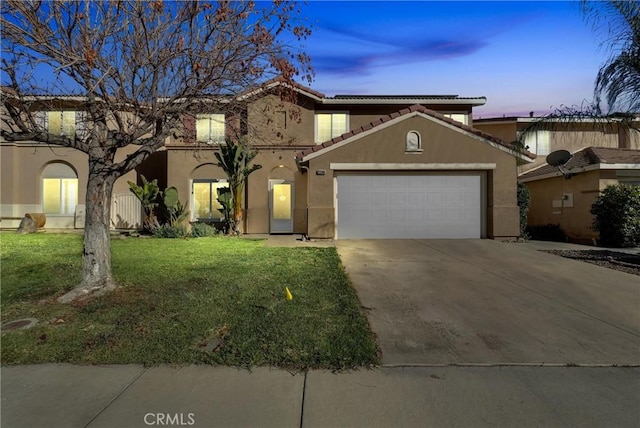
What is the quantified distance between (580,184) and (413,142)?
6962mm

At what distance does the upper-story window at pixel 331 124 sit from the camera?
18172 millimetres

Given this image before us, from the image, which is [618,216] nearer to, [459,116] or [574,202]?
[574,202]

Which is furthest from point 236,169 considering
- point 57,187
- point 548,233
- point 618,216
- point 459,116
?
point 618,216

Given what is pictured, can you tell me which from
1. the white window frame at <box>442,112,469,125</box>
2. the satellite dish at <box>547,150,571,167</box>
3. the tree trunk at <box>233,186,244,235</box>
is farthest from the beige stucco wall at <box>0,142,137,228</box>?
the satellite dish at <box>547,150,571,167</box>

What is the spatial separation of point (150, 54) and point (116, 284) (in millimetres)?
3596

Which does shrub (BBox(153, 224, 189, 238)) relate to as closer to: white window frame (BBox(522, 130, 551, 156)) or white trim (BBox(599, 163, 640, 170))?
white trim (BBox(599, 163, 640, 170))

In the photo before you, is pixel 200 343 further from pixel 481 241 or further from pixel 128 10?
pixel 481 241

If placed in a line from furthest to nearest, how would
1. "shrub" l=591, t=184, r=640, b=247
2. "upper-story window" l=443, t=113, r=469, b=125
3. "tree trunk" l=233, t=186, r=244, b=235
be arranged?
1. "upper-story window" l=443, t=113, r=469, b=125
2. "tree trunk" l=233, t=186, r=244, b=235
3. "shrub" l=591, t=184, r=640, b=247

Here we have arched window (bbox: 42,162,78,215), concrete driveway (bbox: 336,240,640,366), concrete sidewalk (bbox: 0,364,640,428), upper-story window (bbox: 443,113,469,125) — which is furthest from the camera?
arched window (bbox: 42,162,78,215)

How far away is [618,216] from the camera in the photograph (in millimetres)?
13609

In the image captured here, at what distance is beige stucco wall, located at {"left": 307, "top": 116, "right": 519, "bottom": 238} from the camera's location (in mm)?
13867

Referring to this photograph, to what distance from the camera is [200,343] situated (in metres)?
4.93

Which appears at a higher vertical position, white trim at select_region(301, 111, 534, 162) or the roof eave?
the roof eave

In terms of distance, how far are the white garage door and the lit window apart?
6370 millimetres
